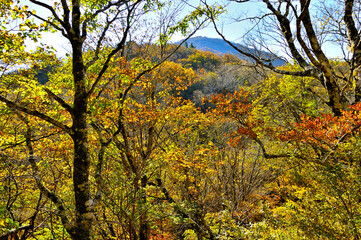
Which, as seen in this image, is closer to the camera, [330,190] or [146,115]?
[330,190]

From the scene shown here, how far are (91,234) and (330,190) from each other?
4.83 meters

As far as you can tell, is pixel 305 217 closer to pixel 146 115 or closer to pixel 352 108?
pixel 352 108

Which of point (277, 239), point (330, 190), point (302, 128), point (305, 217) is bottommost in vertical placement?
point (277, 239)

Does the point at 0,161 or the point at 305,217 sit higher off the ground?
the point at 0,161

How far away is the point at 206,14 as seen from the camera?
17.7 feet

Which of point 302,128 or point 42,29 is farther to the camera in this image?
point 302,128

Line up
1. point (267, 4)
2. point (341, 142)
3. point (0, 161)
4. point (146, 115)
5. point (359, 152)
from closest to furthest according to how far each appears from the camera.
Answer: point (359, 152) → point (0, 161) → point (341, 142) → point (267, 4) → point (146, 115)

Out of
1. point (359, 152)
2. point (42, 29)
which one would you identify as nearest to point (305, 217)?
point (359, 152)

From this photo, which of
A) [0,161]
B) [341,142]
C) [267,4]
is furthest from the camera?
[267,4]

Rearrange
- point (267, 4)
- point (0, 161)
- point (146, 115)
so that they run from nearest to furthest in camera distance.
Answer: point (0, 161), point (267, 4), point (146, 115)

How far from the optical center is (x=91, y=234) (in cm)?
374

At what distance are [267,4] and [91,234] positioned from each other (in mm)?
7005

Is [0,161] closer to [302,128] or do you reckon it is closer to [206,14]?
[206,14]

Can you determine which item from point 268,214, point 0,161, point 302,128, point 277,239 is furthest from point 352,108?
point 0,161
